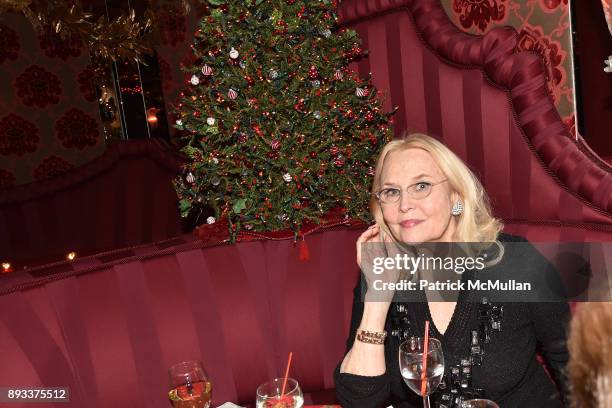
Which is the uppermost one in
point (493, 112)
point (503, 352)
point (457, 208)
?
point (493, 112)

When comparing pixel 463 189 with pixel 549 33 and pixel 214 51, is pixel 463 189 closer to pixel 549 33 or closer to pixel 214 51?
pixel 549 33

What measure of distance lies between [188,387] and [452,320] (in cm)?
92

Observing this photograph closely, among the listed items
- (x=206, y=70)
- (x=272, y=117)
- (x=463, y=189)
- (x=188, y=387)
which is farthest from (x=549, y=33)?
(x=188, y=387)

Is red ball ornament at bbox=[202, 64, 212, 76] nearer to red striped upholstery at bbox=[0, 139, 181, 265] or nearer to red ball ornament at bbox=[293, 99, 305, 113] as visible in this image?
red ball ornament at bbox=[293, 99, 305, 113]

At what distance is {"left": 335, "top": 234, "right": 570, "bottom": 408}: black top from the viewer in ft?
6.26

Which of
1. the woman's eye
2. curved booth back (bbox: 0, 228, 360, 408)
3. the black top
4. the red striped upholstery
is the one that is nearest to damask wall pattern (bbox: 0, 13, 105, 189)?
the red striped upholstery

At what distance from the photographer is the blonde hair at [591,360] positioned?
1.99ft

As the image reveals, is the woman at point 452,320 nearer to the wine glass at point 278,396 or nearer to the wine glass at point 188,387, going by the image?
the wine glass at point 278,396

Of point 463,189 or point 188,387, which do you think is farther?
point 463,189

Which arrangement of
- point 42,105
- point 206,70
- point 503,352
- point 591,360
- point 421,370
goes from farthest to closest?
point 42,105 < point 206,70 < point 503,352 < point 421,370 < point 591,360

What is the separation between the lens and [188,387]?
5.24 feet

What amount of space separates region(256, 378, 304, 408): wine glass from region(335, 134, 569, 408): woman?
45cm

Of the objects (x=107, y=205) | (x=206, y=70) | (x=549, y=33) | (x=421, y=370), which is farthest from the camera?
(x=107, y=205)

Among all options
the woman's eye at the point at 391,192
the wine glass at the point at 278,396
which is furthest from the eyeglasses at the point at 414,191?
the wine glass at the point at 278,396
